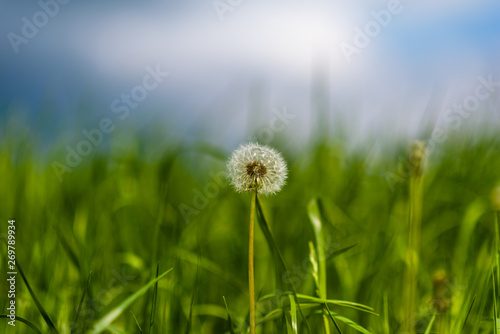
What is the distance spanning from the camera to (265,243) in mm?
2439

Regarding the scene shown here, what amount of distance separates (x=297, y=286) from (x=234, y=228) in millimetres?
764

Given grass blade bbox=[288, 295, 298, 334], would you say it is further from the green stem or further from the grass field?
the green stem

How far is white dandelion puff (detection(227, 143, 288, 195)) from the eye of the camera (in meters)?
1.09

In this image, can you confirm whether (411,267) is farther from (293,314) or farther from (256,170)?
(256,170)

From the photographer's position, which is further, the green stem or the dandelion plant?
the green stem

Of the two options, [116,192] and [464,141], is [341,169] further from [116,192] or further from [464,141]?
[116,192]

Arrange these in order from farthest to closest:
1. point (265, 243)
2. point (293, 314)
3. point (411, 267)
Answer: point (265, 243), point (411, 267), point (293, 314)

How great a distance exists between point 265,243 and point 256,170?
139cm

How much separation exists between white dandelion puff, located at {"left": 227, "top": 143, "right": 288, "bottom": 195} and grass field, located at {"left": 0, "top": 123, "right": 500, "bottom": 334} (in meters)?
0.08

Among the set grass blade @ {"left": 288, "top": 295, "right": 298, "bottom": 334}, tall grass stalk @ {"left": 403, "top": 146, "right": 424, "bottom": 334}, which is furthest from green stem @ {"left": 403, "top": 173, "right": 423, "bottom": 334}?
grass blade @ {"left": 288, "top": 295, "right": 298, "bottom": 334}

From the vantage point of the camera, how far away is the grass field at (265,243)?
1.44 metres

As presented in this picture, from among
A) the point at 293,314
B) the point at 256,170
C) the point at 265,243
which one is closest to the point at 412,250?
the point at 293,314

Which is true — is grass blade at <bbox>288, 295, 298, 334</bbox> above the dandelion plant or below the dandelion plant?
below

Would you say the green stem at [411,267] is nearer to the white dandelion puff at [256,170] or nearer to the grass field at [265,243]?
the grass field at [265,243]
